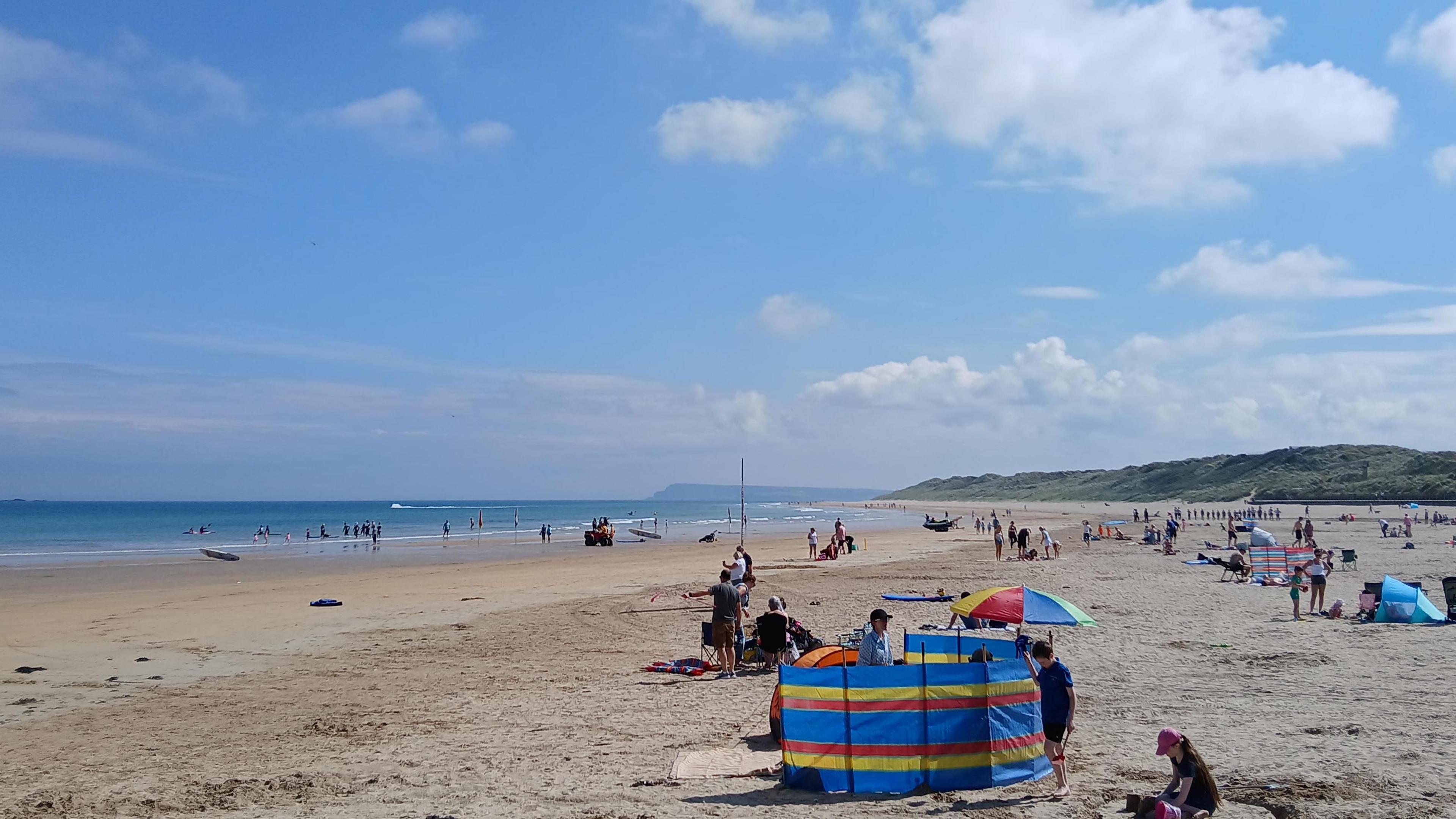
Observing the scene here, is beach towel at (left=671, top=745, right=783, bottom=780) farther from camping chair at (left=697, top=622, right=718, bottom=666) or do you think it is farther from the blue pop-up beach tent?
the blue pop-up beach tent

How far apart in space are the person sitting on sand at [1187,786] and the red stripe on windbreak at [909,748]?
4.04 feet

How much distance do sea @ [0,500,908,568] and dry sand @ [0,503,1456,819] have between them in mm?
26125

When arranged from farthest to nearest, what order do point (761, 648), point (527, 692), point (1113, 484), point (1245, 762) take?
point (1113, 484), point (761, 648), point (527, 692), point (1245, 762)

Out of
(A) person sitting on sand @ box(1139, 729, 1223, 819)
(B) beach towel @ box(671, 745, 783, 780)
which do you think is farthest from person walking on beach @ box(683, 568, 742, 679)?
(A) person sitting on sand @ box(1139, 729, 1223, 819)

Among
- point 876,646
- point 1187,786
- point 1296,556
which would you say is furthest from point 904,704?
point 1296,556

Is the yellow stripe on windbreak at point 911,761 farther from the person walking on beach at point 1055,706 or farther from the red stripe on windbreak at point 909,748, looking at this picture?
the person walking on beach at point 1055,706

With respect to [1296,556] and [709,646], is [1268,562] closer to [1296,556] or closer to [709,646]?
[1296,556]

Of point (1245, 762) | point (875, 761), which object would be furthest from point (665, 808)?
point (1245, 762)

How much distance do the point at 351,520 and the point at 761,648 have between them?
312 ft

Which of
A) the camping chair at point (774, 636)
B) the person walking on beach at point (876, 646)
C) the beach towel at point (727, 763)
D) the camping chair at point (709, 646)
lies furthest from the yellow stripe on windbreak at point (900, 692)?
the camping chair at point (709, 646)

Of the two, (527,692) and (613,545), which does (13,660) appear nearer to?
(527,692)

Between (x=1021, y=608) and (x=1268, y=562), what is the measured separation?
628 inches

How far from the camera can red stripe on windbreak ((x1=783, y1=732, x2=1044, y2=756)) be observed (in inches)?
295

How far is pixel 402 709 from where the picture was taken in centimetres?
1095
